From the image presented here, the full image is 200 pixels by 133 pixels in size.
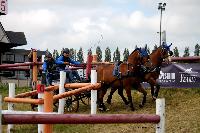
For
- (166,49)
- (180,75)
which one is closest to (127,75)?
(166,49)

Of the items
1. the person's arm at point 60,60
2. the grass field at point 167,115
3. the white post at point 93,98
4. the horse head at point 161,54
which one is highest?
the horse head at point 161,54

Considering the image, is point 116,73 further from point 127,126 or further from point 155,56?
point 127,126

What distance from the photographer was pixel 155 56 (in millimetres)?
14445

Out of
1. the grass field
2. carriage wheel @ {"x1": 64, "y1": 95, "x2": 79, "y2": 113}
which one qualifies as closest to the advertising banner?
the grass field

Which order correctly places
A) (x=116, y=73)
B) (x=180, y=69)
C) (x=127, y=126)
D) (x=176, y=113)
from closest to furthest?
(x=127, y=126), (x=176, y=113), (x=116, y=73), (x=180, y=69)

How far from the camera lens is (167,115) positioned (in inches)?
448

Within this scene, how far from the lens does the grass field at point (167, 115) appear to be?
33.0ft

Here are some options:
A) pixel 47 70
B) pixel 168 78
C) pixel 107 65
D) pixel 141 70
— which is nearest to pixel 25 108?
pixel 47 70

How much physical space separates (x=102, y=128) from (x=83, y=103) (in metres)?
4.51

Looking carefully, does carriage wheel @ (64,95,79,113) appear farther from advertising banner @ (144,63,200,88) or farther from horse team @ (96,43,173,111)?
advertising banner @ (144,63,200,88)

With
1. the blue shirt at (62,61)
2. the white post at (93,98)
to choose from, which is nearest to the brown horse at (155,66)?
the blue shirt at (62,61)

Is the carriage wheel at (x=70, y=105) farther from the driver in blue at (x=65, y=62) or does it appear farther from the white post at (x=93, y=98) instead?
the white post at (x=93, y=98)

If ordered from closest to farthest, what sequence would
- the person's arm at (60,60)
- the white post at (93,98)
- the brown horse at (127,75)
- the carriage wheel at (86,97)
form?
the white post at (93,98)
the brown horse at (127,75)
the person's arm at (60,60)
the carriage wheel at (86,97)

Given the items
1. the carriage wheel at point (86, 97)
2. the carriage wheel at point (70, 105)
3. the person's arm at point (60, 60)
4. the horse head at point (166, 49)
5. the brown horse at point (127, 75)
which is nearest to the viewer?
the brown horse at point (127, 75)
